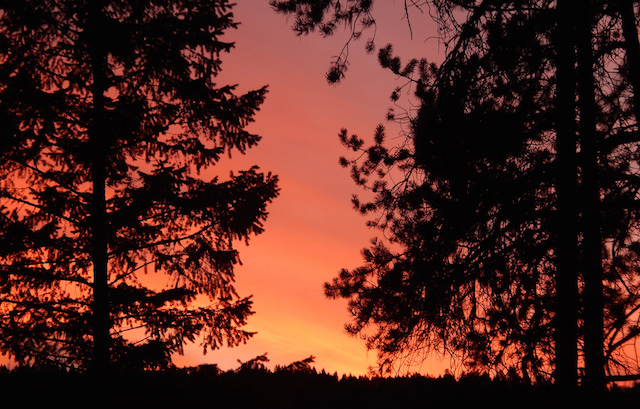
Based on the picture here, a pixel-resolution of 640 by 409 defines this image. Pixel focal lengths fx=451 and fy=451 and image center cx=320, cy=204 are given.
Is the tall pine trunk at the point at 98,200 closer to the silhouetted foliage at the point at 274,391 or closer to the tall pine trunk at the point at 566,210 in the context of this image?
the silhouetted foliage at the point at 274,391

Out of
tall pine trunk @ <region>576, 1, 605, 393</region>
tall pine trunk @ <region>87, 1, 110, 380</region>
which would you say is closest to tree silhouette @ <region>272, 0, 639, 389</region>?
tall pine trunk @ <region>576, 1, 605, 393</region>

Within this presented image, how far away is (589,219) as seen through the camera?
545 cm

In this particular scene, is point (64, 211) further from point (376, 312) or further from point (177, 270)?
point (376, 312)

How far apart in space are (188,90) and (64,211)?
10.4 feet

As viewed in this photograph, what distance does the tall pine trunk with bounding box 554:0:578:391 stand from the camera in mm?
5020

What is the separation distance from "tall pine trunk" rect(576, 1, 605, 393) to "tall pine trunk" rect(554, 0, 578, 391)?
0.76ft

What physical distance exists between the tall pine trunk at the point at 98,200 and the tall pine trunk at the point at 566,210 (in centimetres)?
671

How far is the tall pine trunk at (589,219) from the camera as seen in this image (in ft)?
16.8

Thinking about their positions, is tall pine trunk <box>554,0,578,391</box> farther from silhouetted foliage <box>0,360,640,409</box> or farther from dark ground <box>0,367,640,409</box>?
silhouetted foliage <box>0,360,640,409</box>

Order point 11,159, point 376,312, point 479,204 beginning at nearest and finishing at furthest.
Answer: point 479,204, point 376,312, point 11,159

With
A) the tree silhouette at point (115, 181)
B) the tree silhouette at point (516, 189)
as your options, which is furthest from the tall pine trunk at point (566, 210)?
the tree silhouette at point (115, 181)

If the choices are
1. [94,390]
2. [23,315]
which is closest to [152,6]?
[23,315]

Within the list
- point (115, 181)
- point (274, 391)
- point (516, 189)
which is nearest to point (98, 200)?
point (115, 181)

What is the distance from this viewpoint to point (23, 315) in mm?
7820
